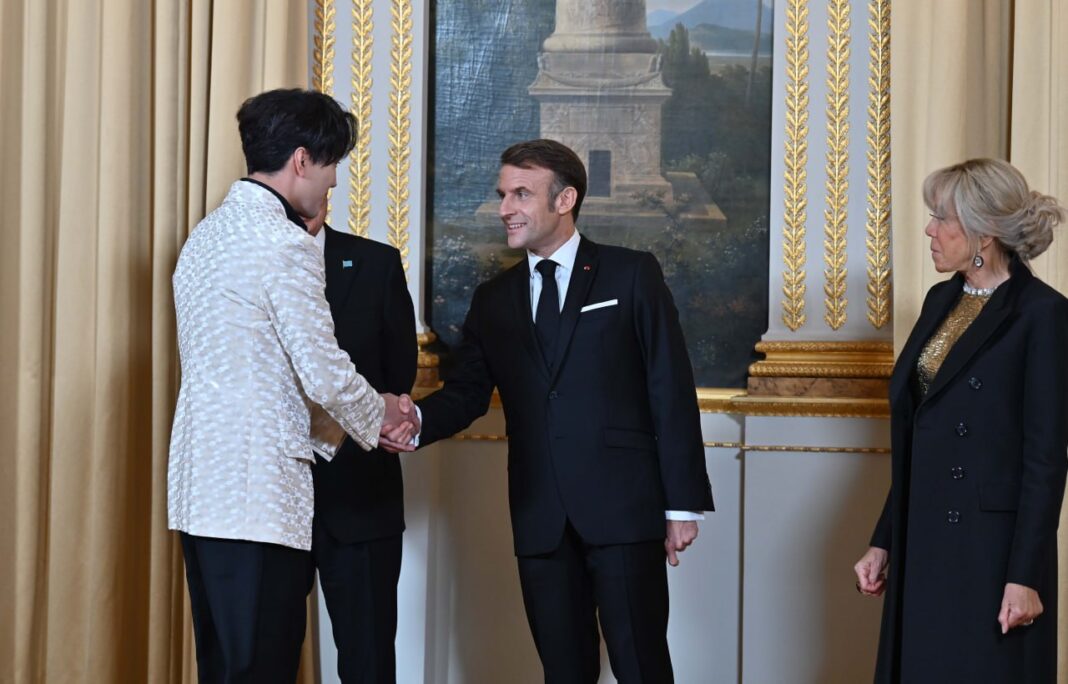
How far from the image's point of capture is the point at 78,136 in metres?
3.84

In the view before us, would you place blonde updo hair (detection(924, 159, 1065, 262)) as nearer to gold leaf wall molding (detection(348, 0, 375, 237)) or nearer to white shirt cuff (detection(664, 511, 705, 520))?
white shirt cuff (detection(664, 511, 705, 520))

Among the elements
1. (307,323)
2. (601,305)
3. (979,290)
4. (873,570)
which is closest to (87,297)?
(307,323)

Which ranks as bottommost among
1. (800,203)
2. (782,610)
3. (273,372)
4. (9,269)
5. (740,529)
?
(782,610)

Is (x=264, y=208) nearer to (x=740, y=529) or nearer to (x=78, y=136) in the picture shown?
(x=78, y=136)

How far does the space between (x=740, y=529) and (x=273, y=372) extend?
2.18 metres

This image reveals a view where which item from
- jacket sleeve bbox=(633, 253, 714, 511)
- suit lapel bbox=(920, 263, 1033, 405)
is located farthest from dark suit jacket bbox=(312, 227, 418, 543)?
suit lapel bbox=(920, 263, 1033, 405)

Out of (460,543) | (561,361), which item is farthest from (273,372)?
(460,543)

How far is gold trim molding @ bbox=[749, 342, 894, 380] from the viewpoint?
162 inches

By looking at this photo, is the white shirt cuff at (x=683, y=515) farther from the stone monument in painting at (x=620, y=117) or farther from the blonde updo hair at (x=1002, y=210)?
the stone monument in painting at (x=620, y=117)

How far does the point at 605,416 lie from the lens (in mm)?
3268

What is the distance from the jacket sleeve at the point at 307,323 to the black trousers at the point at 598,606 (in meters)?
0.88

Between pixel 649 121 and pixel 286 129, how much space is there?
75.0 inches

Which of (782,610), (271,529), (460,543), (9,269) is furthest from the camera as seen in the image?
(460,543)

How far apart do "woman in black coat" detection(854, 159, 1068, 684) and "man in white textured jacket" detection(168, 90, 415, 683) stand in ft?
4.50
